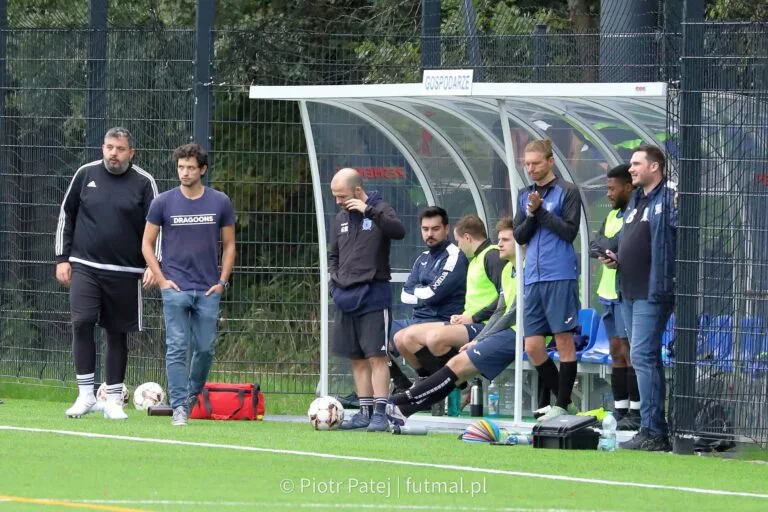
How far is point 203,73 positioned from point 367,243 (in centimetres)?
242

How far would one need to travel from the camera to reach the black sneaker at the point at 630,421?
39.9ft

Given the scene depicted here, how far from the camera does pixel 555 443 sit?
36.6 ft

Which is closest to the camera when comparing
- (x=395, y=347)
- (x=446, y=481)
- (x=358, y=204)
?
(x=446, y=481)

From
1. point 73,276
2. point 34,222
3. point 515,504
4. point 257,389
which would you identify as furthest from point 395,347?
point 515,504

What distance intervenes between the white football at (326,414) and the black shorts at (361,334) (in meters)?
0.41

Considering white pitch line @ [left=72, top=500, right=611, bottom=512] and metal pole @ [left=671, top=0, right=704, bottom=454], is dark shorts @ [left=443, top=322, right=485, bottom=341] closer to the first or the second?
metal pole @ [left=671, top=0, right=704, bottom=454]

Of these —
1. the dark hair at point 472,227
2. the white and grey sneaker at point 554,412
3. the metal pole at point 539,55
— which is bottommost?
the white and grey sneaker at point 554,412

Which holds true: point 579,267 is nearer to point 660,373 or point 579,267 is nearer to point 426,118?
point 426,118

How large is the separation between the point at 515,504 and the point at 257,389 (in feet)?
17.7

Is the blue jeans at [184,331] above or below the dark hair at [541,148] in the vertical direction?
below

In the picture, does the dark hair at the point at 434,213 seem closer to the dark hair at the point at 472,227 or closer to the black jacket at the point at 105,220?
the dark hair at the point at 472,227

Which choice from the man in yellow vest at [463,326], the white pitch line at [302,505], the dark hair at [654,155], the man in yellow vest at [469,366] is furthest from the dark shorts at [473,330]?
the white pitch line at [302,505]

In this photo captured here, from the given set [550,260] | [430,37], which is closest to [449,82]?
[550,260]

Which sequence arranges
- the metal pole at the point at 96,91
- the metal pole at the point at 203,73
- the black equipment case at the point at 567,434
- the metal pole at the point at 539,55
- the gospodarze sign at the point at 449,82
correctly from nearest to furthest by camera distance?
the black equipment case at the point at 567,434 → the gospodarze sign at the point at 449,82 → the metal pole at the point at 203,73 → the metal pole at the point at 539,55 → the metal pole at the point at 96,91
